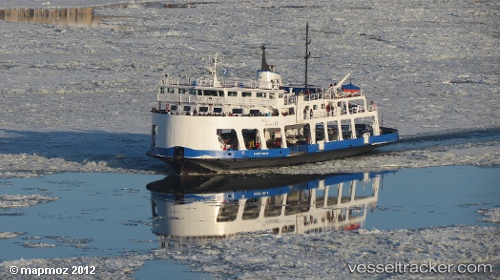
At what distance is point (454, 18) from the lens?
67.6 m

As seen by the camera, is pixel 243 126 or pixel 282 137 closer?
pixel 243 126

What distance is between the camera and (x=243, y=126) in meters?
31.0

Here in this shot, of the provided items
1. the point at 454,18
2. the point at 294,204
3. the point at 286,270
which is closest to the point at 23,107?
the point at 294,204

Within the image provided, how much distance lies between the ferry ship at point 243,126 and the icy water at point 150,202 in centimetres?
81

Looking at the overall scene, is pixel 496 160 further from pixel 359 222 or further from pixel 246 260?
pixel 246 260

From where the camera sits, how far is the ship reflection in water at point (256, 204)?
2491 cm

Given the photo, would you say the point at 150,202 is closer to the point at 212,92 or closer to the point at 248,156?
the point at 248,156

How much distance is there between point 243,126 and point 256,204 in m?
3.81

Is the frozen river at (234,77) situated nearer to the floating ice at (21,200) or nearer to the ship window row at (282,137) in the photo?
the floating ice at (21,200)

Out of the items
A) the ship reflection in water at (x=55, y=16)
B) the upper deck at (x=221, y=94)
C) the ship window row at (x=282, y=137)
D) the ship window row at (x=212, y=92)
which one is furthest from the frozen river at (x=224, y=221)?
the ship reflection in water at (x=55, y=16)

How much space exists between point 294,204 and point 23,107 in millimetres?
15093

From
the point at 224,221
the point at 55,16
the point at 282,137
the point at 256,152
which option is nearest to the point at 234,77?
the point at 282,137

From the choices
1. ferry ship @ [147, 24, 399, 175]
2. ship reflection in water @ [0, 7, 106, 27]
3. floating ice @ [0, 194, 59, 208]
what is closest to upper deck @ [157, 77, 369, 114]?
ferry ship @ [147, 24, 399, 175]

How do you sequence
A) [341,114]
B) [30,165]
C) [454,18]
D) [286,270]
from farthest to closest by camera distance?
[454,18], [341,114], [30,165], [286,270]
